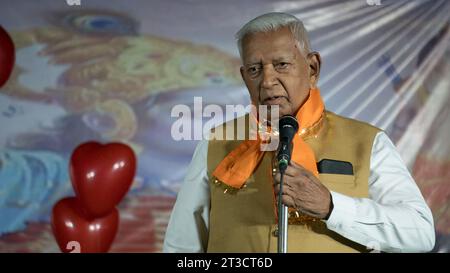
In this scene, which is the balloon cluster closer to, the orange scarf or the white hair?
the orange scarf

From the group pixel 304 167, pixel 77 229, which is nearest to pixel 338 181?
pixel 304 167

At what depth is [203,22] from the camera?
306 cm

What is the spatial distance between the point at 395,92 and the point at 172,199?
42.2 inches

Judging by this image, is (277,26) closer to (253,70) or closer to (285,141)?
(253,70)

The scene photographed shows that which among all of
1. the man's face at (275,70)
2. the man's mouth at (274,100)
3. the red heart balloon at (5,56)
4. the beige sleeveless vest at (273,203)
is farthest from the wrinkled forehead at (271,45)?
the red heart balloon at (5,56)

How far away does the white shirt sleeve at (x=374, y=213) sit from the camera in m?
1.59

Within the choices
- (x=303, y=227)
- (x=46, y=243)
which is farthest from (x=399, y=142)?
(x=46, y=243)

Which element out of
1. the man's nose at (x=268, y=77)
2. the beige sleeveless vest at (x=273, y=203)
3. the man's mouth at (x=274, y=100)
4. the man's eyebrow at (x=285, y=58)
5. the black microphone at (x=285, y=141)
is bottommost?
the beige sleeveless vest at (x=273, y=203)

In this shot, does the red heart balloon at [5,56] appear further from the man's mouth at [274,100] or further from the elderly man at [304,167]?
the man's mouth at [274,100]

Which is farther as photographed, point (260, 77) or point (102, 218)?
point (102, 218)

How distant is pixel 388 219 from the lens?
5.24ft

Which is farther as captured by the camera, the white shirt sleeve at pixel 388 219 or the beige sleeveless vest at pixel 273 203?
the beige sleeveless vest at pixel 273 203

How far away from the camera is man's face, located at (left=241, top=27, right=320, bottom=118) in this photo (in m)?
1.74
